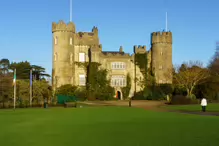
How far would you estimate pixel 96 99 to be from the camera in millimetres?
54406

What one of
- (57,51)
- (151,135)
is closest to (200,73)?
(57,51)

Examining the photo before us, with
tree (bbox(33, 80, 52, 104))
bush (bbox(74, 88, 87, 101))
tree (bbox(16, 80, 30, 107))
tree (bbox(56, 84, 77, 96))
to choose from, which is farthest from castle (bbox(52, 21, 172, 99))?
tree (bbox(16, 80, 30, 107))

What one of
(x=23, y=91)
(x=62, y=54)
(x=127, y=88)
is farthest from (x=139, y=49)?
(x=23, y=91)

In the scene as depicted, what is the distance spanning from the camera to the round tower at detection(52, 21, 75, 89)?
2210 inches

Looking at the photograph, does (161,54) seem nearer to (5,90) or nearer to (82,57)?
(82,57)

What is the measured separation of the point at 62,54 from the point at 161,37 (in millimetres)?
19609

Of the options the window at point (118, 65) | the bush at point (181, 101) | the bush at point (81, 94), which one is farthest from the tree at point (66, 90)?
the bush at point (181, 101)

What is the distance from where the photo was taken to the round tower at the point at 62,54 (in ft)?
184

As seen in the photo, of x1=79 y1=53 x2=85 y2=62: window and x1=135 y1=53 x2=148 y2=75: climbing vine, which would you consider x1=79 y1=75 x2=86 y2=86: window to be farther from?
x1=135 y1=53 x2=148 y2=75: climbing vine

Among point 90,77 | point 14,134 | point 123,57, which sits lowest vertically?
point 14,134

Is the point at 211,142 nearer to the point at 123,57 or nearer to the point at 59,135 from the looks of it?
the point at 59,135

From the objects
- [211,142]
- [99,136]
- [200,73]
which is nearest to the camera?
[211,142]

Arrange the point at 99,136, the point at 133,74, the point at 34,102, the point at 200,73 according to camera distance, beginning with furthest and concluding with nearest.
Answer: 1. the point at 133,74
2. the point at 200,73
3. the point at 34,102
4. the point at 99,136

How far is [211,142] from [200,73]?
4135cm
